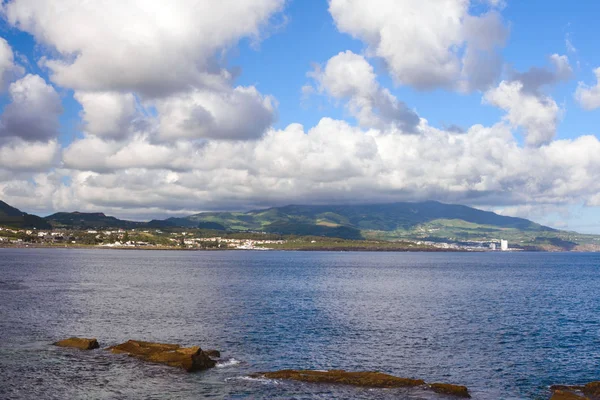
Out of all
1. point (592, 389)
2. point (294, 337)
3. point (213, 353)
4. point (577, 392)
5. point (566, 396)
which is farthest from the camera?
point (294, 337)

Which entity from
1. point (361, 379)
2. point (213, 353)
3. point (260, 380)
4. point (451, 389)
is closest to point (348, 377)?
point (361, 379)

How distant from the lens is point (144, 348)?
58.2 meters

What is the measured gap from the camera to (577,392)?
1801 inches

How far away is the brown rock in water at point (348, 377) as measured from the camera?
4734cm

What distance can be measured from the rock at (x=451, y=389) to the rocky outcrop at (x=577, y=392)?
6887mm

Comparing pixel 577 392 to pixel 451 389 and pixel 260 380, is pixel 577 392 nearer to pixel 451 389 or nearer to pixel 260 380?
pixel 451 389

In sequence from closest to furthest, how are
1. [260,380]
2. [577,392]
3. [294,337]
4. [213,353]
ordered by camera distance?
[577,392], [260,380], [213,353], [294,337]

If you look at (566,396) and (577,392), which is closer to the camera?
(566,396)

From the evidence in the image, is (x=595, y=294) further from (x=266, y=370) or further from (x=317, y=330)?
(x=266, y=370)

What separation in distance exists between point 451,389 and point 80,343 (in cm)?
4162

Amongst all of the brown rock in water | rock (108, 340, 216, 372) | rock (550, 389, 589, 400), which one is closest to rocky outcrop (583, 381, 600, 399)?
Result: rock (550, 389, 589, 400)

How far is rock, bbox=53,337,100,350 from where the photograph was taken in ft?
197

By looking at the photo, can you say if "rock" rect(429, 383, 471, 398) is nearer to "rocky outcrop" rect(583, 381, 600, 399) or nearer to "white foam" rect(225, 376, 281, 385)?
"rocky outcrop" rect(583, 381, 600, 399)

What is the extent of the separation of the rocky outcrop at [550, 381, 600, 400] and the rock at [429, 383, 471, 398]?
689cm
